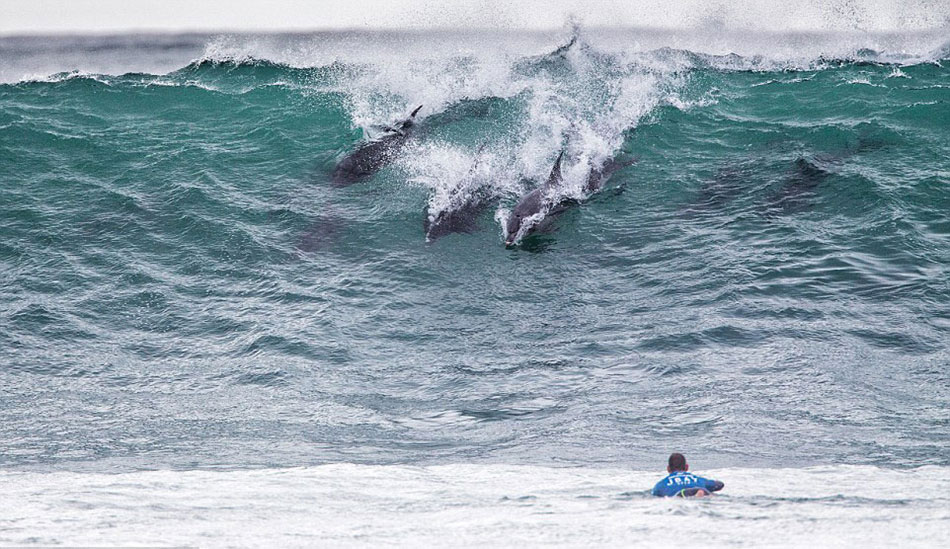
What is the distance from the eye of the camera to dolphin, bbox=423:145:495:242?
14.9 meters

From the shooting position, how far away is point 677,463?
7480 mm

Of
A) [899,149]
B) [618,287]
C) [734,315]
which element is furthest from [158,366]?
[899,149]

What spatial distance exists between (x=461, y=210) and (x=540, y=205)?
4.12ft

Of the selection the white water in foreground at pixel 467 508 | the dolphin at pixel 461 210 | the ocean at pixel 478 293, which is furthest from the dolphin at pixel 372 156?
the white water in foreground at pixel 467 508

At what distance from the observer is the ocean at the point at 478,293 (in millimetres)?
7605

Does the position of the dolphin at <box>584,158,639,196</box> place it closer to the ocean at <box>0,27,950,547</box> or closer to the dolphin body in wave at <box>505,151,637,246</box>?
the dolphin body in wave at <box>505,151,637,246</box>

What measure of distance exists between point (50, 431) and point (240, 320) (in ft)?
9.98

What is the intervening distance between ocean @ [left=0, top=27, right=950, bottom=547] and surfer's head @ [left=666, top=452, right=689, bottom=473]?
29 centimetres

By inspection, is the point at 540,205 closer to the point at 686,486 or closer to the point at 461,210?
the point at 461,210

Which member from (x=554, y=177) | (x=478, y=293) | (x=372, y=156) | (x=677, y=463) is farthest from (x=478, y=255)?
(x=677, y=463)

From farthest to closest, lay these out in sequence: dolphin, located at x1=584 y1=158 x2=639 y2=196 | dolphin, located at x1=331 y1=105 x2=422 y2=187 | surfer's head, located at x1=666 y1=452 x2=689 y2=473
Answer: dolphin, located at x1=331 y1=105 x2=422 y2=187
dolphin, located at x1=584 y1=158 x2=639 y2=196
surfer's head, located at x1=666 y1=452 x2=689 y2=473

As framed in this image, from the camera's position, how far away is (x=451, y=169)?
16.6m

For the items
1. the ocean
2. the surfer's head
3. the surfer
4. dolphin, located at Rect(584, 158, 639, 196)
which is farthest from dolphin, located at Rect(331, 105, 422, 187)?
the surfer

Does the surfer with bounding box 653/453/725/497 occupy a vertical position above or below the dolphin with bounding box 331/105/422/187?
below
